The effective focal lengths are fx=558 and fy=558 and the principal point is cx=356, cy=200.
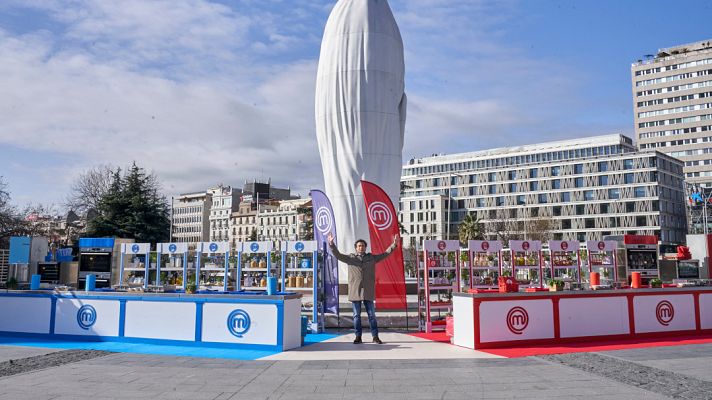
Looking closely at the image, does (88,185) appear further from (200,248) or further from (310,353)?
(310,353)

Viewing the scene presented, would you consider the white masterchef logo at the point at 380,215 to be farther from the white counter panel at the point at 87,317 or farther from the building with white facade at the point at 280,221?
the building with white facade at the point at 280,221

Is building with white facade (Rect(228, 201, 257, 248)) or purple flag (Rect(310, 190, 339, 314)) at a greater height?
building with white facade (Rect(228, 201, 257, 248))

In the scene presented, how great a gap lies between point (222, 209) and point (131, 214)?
90745mm

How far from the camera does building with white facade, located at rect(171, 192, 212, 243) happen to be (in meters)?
136

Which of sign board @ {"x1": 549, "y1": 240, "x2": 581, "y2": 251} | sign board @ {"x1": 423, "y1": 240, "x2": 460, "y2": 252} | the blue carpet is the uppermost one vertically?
sign board @ {"x1": 549, "y1": 240, "x2": 581, "y2": 251}

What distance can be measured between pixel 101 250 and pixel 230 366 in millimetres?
19586

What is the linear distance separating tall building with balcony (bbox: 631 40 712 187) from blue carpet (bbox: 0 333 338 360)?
345 ft

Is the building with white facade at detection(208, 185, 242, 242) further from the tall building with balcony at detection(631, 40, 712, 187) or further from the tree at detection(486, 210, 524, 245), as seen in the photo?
the tall building with balcony at detection(631, 40, 712, 187)

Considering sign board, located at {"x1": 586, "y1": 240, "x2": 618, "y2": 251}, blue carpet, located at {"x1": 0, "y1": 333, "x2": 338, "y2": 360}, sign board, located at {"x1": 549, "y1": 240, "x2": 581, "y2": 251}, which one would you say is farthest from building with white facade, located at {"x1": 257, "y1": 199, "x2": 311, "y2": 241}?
blue carpet, located at {"x1": 0, "y1": 333, "x2": 338, "y2": 360}

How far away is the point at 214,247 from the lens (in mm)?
18984

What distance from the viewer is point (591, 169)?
291 feet

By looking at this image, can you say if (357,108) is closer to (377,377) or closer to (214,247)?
(214,247)

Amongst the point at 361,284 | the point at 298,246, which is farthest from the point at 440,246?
the point at 298,246

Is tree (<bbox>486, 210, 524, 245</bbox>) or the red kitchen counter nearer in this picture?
the red kitchen counter
